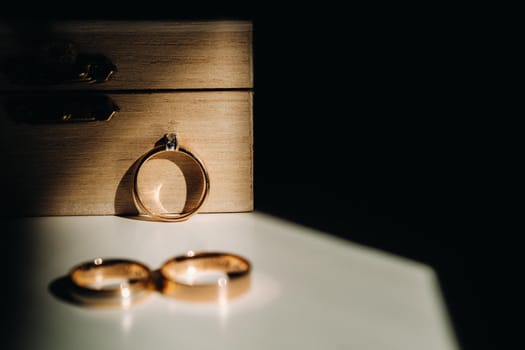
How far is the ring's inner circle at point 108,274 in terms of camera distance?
701 mm

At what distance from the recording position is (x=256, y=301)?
0.66 metres

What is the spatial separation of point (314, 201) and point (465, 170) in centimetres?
32

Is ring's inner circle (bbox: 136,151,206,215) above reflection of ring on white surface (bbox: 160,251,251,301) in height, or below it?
above

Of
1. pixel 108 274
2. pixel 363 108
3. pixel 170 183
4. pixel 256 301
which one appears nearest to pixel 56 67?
pixel 170 183

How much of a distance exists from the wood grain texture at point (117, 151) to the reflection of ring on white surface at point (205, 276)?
22 cm

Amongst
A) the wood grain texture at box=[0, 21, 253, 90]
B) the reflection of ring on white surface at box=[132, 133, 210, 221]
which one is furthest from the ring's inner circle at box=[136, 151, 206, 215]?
the wood grain texture at box=[0, 21, 253, 90]

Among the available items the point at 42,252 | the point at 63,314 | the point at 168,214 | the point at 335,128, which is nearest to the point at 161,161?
the point at 168,214

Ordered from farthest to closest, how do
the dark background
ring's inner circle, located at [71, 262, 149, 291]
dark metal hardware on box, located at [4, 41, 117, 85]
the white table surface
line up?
1. the dark background
2. dark metal hardware on box, located at [4, 41, 117, 85]
3. ring's inner circle, located at [71, 262, 149, 291]
4. the white table surface

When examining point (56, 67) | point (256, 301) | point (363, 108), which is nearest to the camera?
point (256, 301)

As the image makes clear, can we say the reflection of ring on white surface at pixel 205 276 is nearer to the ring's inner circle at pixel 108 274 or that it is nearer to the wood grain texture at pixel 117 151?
the ring's inner circle at pixel 108 274

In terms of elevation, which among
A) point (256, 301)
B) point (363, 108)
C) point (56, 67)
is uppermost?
point (363, 108)

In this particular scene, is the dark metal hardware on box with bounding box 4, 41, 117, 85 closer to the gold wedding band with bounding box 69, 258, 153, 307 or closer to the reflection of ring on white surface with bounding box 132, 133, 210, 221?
the reflection of ring on white surface with bounding box 132, 133, 210, 221

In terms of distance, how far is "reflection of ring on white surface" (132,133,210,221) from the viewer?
889 millimetres

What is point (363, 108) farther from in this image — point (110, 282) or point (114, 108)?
point (110, 282)
